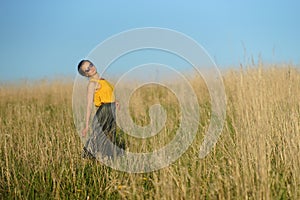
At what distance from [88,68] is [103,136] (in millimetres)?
916

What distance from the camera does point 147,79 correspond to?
9648mm

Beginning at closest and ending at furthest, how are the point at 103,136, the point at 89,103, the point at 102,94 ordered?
the point at 89,103, the point at 103,136, the point at 102,94

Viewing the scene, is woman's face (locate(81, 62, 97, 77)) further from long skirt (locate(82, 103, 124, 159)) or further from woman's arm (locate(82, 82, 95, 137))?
long skirt (locate(82, 103, 124, 159))

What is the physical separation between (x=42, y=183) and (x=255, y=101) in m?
2.35

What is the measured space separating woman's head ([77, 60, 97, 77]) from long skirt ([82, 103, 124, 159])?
0.47 metres

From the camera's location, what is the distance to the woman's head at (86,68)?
181 inches

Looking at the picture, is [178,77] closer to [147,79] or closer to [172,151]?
[147,79]

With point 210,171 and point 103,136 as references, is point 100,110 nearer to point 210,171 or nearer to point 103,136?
point 103,136

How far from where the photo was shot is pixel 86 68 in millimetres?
4574

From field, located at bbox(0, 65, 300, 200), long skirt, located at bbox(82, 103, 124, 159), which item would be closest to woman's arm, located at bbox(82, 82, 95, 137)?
long skirt, located at bbox(82, 103, 124, 159)

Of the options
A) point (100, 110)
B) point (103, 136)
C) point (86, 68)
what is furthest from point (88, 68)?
point (103, 136)

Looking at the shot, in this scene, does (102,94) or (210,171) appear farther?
(102,94)

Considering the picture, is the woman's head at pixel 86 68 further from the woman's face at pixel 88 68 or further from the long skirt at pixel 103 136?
the long skirt at pixel 103 136

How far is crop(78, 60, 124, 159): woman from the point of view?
4457mm
